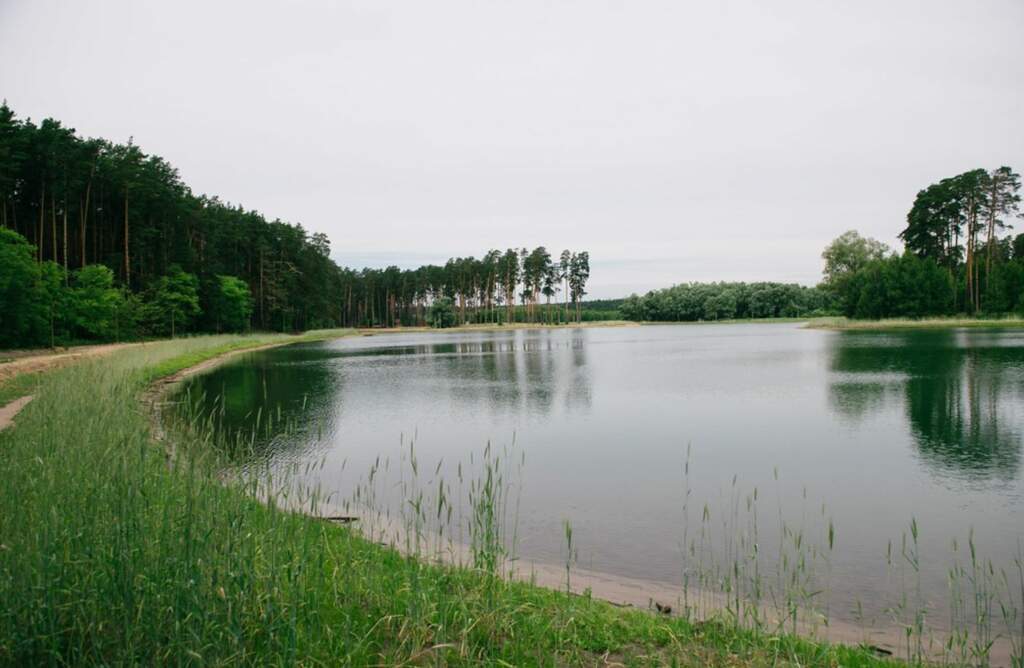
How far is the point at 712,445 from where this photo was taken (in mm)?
13766

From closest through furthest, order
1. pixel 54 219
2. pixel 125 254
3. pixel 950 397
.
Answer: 1. pixel 950 397
2. pixel 54 219
3. pixel 125 254

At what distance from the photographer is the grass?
3.61 metres

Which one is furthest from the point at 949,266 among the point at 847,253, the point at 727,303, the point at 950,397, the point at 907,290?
the point at 950,397

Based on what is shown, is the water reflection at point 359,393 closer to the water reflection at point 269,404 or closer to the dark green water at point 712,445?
the water reflection at point 269,404

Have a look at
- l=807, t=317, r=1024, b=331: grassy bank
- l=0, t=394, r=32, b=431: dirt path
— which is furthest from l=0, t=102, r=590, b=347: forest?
l=807, t=317, r=1024, b=331: grassy bank

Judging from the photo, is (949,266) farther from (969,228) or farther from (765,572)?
(765,572)

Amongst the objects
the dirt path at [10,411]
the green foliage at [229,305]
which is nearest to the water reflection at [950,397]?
the dirt path at [10,411]

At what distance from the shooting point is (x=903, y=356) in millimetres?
33156

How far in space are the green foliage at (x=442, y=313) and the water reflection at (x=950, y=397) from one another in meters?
92.0

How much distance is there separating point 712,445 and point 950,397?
1019 cm

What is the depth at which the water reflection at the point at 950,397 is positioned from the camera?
12.2m

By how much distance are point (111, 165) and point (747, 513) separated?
188 ft

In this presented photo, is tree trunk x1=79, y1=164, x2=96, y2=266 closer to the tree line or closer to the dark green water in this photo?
the dark green water

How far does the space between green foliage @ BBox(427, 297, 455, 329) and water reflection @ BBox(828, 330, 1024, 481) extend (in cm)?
9203
